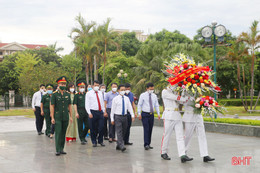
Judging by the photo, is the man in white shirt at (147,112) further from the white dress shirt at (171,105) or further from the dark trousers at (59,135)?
the dark trousers at (59,135)

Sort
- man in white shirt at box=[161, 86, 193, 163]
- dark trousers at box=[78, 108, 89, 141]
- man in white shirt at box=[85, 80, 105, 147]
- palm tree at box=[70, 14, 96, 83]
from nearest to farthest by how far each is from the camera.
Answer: man in white shirt at box=[161, 86, 193, 163] < man in white shirt at box=[85, 80, 105, 147] < dark trousers at box=[78, 108, 89, 141] < palm tree at box=[70, 14, 96, 83]

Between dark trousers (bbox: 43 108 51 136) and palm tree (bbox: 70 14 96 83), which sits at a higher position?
palm tree (bbox: 70 14 96 83)

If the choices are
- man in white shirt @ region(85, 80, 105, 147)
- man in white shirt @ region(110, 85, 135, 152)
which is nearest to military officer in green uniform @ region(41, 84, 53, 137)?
man in white shirt @ region(85, 80, 105, 147)

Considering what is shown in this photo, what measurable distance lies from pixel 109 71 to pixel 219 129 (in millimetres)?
28430

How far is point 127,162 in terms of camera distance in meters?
7.44

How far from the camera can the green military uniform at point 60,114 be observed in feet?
27.9

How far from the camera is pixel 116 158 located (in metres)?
7.96

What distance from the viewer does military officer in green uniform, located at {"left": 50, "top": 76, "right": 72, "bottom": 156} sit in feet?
27.9

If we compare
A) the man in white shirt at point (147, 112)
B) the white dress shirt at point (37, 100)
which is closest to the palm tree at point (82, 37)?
the white dress shirt at point (37, 100)

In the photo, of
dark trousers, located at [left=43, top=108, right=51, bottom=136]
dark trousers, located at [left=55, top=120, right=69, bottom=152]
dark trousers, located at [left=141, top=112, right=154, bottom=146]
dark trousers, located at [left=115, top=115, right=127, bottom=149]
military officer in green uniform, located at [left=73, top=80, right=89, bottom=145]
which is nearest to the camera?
dark trousers, located at [left=55, top=120, right=69, bottom=152]

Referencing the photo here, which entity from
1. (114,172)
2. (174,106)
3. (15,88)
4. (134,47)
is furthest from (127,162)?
(15,88)

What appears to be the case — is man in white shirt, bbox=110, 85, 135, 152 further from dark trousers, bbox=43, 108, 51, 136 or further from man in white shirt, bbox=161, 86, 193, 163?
dark trousers, bbox=43, 108, 51, 136

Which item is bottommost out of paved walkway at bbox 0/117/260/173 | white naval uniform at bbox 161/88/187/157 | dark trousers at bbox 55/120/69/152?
paved walkway at bbox 0/117/260/173

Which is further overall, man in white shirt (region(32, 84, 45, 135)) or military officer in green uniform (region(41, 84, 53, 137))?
man in white shirt (region(32, 84, 45, 135))
